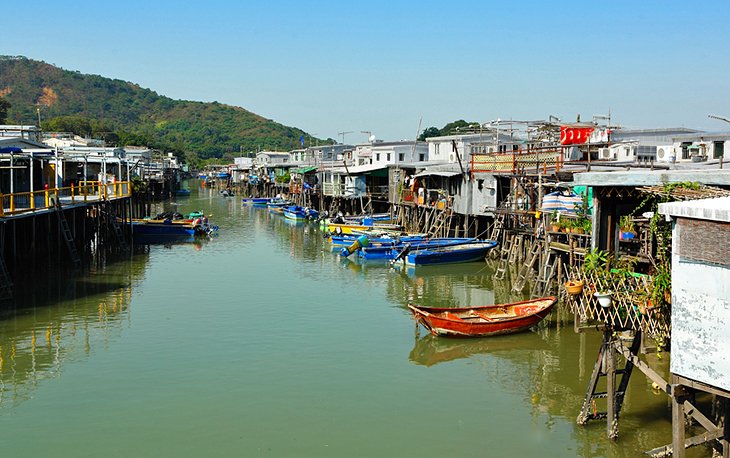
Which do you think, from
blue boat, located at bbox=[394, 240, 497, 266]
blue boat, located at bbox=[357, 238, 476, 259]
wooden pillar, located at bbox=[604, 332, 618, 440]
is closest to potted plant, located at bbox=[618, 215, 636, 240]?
wooden pillar, located at bbox=[604, 332, 618, 440]

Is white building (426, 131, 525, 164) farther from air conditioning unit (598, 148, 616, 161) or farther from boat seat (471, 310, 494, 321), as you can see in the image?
boat seat (471, 310, 494, 321)

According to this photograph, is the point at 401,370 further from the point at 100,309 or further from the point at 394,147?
the point at 394,147

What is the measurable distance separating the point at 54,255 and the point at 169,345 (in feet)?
53.9

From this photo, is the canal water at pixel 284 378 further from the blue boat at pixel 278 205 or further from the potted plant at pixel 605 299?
the blue boat at pixel 278 205

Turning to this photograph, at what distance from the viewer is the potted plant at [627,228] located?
1683 cm

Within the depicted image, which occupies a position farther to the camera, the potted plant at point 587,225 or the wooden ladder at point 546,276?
the wooden ladder at point 546,276

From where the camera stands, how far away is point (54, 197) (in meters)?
30.2

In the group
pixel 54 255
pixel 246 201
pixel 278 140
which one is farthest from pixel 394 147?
pixel 278 140

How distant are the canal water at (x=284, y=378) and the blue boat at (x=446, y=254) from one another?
4.08 m

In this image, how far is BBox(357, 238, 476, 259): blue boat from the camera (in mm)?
32781

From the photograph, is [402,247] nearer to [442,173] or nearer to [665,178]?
[442,173]

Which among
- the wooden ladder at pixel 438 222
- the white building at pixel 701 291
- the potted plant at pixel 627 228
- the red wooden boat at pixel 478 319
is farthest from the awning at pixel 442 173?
the white building at pixel 701 291

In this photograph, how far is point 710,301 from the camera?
9.42 meters

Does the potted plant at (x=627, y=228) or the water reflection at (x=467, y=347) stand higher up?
the potted plant at (x=627, y=228)
